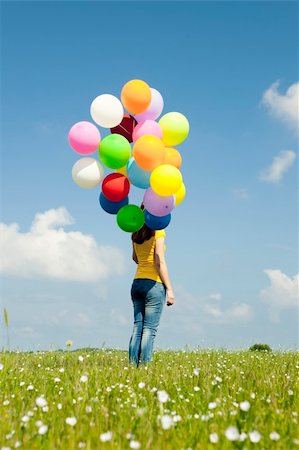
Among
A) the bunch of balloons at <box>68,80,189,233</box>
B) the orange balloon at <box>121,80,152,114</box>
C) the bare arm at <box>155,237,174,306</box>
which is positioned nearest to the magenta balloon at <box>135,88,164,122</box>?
the bunch of balloons at <box>68,80,189,233</box>

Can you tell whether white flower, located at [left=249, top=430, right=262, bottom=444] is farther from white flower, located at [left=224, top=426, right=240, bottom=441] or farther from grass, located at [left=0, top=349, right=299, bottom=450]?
white flower, located at [left=224, top=426, right=240, bottom=441]

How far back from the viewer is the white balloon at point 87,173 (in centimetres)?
795

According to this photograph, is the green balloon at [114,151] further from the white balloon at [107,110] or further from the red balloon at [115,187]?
the white balloon at [107,110]

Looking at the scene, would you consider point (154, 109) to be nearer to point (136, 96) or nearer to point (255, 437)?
point (136, 96)

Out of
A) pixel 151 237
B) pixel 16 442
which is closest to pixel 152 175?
pixel 151 237

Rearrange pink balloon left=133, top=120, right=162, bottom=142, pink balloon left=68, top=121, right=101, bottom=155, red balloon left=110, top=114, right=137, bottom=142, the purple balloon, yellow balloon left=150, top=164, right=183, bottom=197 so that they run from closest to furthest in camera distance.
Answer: yellow balloon left=150, top=164, right=183, bottom=197 → the purple balloon → pink balloon left=133, top=120, right=162, bottom=142 → pink balloon left=68, top=121, right=101, bottom=155 → red balloon left=110, top=114, right=137, bottom=142

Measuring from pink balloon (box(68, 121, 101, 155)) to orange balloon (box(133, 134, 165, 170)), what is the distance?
0.81 m

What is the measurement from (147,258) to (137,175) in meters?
1.25

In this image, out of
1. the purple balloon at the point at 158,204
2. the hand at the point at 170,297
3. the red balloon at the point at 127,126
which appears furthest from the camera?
the red balloon at the point at 127,126

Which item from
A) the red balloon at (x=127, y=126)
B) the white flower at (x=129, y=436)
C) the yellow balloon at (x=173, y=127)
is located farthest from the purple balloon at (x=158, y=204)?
the white flower at (x=129, y=436)

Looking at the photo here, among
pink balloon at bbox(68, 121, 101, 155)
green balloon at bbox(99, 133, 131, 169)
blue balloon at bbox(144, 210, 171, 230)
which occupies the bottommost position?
blue balloon at bbox(144, 210, 171, 230)

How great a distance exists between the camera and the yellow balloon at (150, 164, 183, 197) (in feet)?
23.7

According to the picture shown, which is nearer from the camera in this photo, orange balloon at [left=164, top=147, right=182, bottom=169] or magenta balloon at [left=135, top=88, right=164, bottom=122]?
orange balloon at [left=164, top=147, right=182, bottom=169]

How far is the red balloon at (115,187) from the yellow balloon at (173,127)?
0.97 metres
